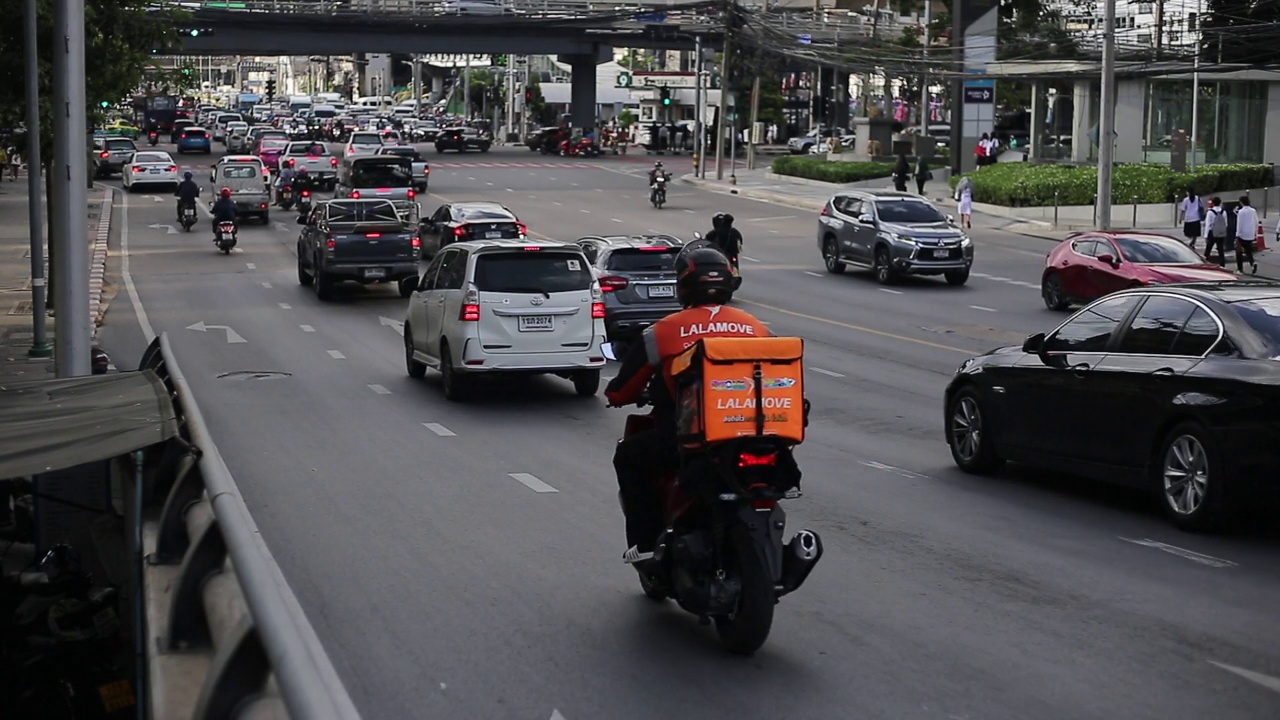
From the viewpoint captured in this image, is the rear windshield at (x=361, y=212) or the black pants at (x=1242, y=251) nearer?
the rear windshield at (x=361, y=212)

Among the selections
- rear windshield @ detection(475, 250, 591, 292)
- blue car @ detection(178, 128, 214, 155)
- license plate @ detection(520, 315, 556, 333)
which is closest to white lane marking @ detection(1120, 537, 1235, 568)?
license plate @ detection(520, 315, 556, 333)

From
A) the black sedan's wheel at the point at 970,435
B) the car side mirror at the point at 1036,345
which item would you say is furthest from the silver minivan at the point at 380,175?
the car side mirror at the point at 1036,345

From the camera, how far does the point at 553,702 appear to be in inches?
294

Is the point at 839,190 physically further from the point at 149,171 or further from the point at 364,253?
the point at 364,253

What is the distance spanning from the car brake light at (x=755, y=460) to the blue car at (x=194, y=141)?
8573 centimetres

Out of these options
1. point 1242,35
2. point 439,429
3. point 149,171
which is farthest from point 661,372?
point 149,171

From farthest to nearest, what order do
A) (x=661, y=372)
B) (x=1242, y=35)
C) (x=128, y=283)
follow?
(x=1242, y=35) → (x=128, y=283) → (x=661, y=372)

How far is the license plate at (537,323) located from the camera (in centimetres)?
1869

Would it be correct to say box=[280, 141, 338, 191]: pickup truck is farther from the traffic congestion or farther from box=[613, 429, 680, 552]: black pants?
box=[613, 429, 680, 552]: black pants

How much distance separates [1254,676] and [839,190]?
5974 centimetres

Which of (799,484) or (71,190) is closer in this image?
(799,484)

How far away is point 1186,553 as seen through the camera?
1067 cm

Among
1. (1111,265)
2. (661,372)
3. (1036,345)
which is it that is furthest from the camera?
(1111,265)

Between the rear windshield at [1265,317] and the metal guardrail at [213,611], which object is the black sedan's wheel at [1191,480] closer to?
the rear windshield at [1265,317]
